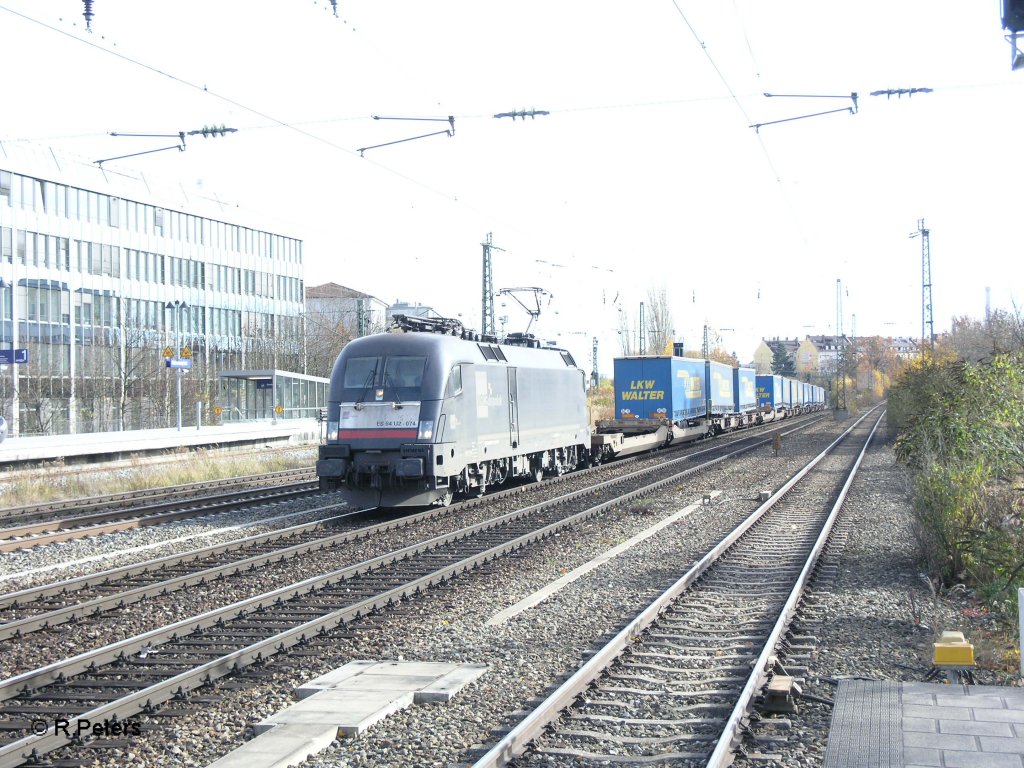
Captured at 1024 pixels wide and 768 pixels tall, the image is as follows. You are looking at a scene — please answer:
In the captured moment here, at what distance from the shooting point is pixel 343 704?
253 inches

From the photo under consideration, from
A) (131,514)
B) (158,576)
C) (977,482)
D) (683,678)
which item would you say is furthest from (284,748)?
(131,514)

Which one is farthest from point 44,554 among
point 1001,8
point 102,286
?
point 102,286

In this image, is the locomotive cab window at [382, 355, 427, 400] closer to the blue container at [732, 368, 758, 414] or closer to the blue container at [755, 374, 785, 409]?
the blue container at [732, 368, 758, 414]

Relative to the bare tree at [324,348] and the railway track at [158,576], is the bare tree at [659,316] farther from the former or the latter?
the railway track at [158,576]

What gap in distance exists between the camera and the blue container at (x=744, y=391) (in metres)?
44.6

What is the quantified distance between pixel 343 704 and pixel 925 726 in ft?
11.5

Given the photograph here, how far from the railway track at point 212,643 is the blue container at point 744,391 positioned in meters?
32.2

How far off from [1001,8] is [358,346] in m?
12.0

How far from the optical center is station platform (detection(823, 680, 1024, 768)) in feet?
16.6

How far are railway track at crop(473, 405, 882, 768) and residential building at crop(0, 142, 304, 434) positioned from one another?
1035 inches

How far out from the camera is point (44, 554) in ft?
43.1

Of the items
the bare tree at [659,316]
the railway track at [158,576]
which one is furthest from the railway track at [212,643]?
the bare tree at [659,316]

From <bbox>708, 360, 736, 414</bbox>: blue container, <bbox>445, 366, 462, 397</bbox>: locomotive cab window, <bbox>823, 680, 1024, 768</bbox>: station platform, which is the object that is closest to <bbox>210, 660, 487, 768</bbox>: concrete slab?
→ <bbox>823, 680, 1024, 768</bbox>: station platform

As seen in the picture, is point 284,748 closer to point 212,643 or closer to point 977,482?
point 212,643
